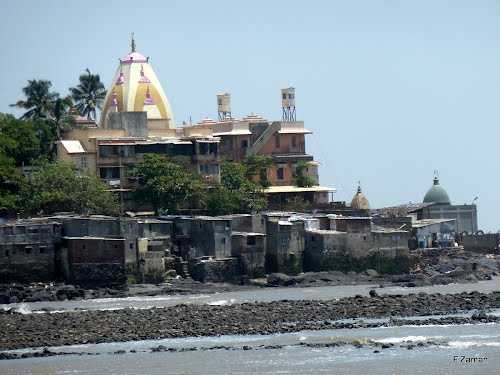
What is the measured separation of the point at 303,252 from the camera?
96.1 meters

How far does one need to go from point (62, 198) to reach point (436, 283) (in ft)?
65.0

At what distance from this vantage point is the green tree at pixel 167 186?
100375 mm

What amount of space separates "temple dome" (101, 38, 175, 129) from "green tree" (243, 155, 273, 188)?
5.09 metres

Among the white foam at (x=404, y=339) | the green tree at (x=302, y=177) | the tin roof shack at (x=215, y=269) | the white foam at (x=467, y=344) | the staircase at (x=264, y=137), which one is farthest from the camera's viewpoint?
the staircase at (x=264, y=137)

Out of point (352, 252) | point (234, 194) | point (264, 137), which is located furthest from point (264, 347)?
point (264, 137)

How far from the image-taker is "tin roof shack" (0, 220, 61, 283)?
89000mm

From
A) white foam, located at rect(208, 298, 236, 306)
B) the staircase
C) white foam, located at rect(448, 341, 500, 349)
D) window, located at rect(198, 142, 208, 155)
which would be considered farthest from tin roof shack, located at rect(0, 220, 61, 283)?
white foam, located at rect(448, 341, 500, 349)

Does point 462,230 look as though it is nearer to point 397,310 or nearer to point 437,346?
point 397,310

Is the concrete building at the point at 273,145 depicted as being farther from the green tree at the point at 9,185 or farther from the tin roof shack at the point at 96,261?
the tin roof shack at the point at 96,261

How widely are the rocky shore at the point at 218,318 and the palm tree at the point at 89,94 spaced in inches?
1671

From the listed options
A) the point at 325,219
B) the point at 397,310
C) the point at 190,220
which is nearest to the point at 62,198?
the point at 190,220

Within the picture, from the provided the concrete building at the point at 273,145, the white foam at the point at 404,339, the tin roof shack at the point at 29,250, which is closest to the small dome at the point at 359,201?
the concrete building at the point at 273,145

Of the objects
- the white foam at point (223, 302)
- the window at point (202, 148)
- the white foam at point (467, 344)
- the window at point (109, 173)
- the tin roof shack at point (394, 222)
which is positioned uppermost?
the window at point (202, 148)

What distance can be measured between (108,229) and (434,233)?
85.1 feet
